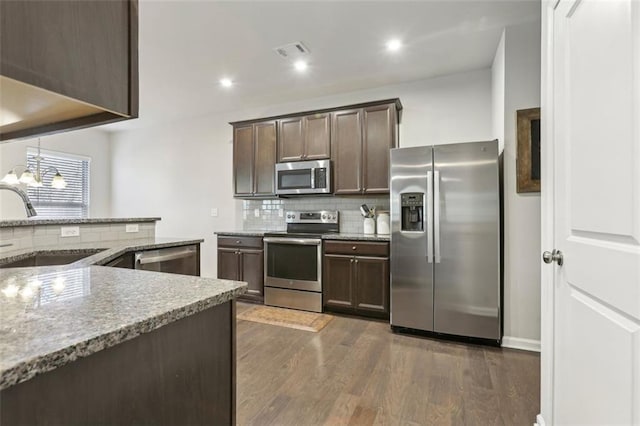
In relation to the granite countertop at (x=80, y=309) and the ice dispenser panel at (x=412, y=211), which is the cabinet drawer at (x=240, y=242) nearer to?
the ice dispenser panel at (x=412, y=211)

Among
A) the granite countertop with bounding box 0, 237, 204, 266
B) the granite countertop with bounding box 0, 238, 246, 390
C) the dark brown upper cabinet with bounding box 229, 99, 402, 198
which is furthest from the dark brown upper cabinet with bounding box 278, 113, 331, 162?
the granite countertop with bounding box 0, 238, 246, 390

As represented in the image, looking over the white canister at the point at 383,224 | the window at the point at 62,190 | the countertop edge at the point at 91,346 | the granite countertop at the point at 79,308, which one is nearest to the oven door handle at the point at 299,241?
the white canister at the point at 383,224

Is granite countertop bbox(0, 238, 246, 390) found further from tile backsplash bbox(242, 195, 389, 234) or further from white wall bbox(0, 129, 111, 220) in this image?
white wall bbox(0, 129, 111, 220)

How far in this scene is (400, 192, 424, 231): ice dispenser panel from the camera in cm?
287

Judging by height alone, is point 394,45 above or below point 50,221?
above

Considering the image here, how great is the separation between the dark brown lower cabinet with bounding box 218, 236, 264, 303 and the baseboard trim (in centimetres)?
252

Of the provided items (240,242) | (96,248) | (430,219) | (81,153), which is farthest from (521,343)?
(81,153)

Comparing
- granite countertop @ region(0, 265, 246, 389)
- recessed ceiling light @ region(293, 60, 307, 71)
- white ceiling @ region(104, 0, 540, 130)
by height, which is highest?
recessed ceiling light @ region(293, 60, 307, 71)

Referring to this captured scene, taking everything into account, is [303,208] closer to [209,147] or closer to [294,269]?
[294,269]

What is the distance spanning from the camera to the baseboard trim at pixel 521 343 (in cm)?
250

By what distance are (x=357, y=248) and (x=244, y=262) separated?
1.48 meters

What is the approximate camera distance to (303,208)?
4133 mm

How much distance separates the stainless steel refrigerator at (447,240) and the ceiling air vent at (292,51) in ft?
4.18

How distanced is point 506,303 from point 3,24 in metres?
3.12
